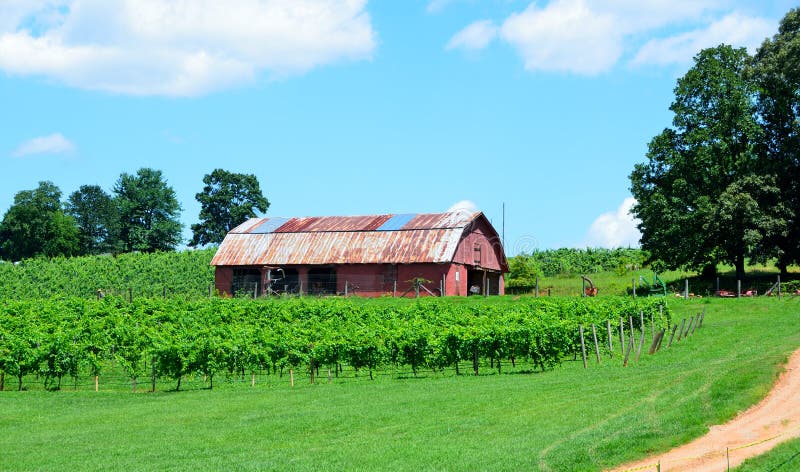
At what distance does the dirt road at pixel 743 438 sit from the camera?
15750 mm

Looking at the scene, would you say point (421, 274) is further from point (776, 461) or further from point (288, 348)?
point (776, 461)

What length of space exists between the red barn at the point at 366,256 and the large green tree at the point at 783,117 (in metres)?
18.3

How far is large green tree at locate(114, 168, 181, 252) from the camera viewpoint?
369 feet

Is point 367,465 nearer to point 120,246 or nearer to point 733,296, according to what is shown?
point 733,296

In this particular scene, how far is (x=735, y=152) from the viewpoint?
2094 inches

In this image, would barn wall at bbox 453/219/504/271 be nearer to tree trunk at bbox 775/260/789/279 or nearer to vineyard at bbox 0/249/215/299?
tree trunk at bbox 775/260/789/279

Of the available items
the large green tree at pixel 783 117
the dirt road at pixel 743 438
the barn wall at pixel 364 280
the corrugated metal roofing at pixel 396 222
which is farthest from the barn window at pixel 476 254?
the dirt road at pixel 743 438

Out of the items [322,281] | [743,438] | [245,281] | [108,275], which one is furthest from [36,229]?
[743,438]

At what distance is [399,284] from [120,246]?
6344 centimetres

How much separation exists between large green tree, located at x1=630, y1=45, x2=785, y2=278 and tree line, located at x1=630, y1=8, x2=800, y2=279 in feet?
0.19

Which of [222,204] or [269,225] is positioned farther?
[222,204]

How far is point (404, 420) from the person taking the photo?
67.2ft

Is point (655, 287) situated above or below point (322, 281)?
below

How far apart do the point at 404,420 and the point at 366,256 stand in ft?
126
